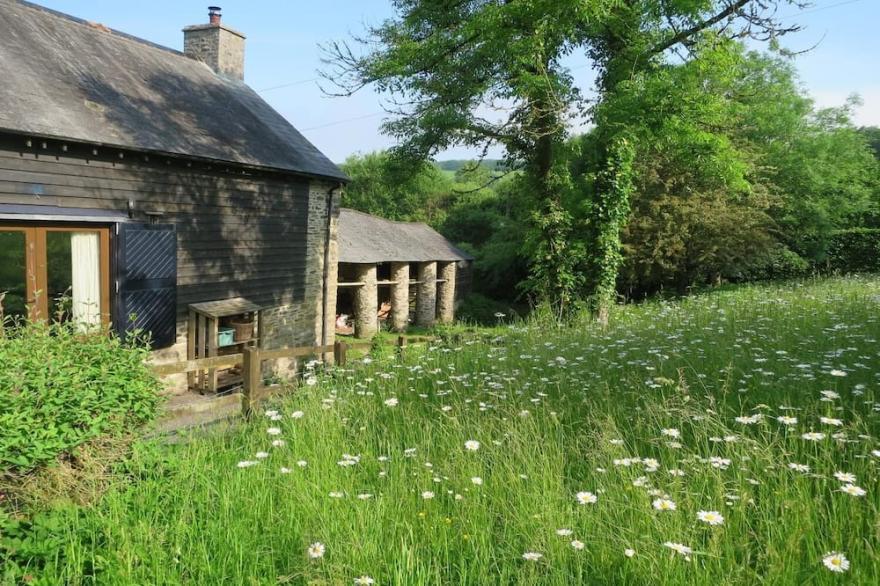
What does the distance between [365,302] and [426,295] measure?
16.2ft

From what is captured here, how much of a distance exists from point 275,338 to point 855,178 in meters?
27.2

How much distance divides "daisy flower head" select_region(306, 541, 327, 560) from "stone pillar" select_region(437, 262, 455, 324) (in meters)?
25.6

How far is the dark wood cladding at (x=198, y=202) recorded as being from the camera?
8.60 meters

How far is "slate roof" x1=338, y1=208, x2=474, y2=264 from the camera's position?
74.2 ft

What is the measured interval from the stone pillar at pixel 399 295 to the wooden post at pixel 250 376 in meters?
18.9

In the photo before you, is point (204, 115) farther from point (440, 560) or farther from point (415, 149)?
point (440, 560)

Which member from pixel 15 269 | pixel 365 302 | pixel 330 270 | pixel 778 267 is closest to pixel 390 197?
pixel 365 302

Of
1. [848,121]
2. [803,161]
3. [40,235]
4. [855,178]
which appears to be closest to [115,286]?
[40,235]

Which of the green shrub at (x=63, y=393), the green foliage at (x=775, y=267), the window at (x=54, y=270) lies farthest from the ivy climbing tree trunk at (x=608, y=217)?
the green shrub at (x=63, y=393)

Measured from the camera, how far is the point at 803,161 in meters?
24.7

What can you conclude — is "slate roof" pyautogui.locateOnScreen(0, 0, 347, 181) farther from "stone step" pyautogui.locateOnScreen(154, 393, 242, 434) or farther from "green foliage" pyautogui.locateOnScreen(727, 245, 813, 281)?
"green foliage" pyautogui.locateOnScreen(727, 245, 813, 281)

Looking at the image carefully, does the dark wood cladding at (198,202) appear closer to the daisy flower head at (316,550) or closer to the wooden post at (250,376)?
the wooden post at (250,376)

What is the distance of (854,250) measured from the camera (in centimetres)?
2386

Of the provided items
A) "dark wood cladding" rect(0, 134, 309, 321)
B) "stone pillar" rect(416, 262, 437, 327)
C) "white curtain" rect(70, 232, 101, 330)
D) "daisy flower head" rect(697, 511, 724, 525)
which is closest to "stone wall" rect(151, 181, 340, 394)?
"dark wood cladding" rect(0, 134, 309, 321)
